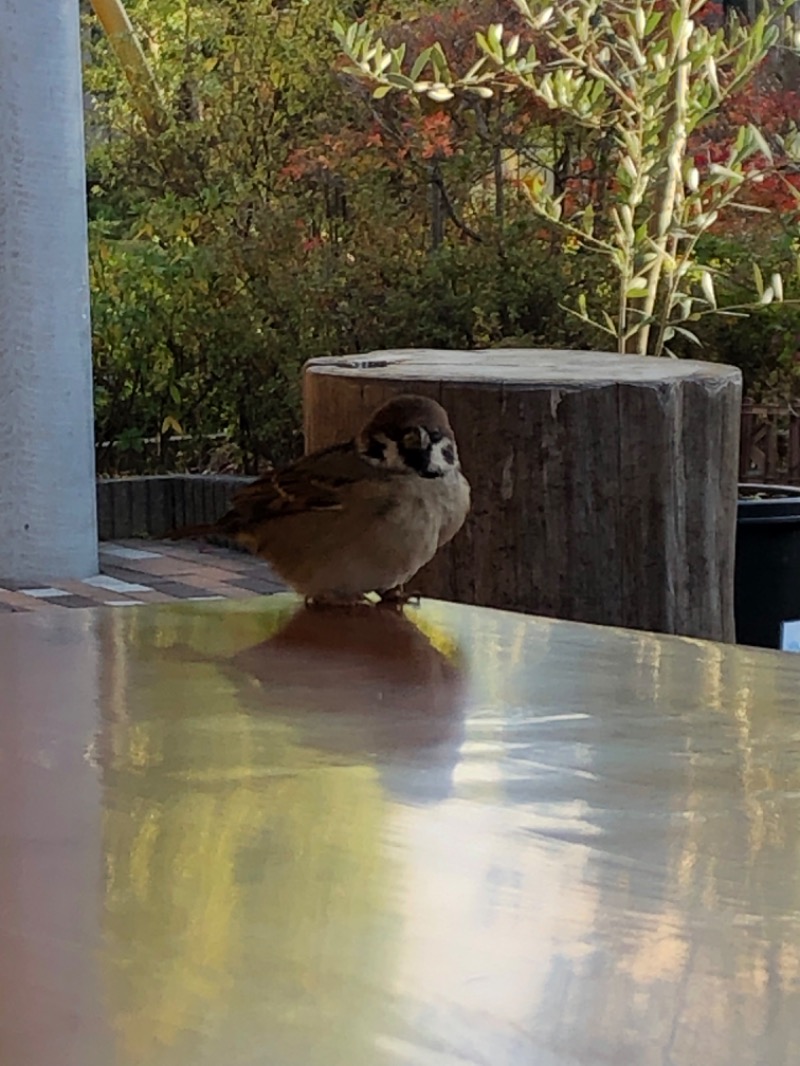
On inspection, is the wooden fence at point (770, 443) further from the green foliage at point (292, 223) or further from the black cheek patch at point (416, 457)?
the black cheek patch at point (416, 457)

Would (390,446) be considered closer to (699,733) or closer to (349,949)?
(699,733)

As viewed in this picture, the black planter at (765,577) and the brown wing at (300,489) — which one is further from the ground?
the brown wing at (300,489)

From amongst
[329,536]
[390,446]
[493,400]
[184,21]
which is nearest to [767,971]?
[329,536]

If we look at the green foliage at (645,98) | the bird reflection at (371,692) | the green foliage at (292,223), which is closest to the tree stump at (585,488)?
the bird reflection at (371,692)

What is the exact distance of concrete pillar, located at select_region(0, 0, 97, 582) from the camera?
4.81m

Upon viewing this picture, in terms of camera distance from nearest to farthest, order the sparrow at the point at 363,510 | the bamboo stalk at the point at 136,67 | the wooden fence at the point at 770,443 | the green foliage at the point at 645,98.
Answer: the sparrow at the point at 363,510 < the green foliage at the point at 645,98 < the wooden fence at the point at 770,443 < the bamboo stalk at the point at 136,67

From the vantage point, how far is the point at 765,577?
3.06m

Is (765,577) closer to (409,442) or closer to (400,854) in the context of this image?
(409,442)

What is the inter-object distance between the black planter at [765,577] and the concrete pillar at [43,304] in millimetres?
2505

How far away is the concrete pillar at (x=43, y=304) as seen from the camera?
15.8 ft

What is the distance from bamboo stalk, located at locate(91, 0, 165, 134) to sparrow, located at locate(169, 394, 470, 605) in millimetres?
4278

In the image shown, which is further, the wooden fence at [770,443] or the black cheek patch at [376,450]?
the wooden fence at [770,443]

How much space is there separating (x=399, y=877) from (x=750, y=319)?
4.53 meters

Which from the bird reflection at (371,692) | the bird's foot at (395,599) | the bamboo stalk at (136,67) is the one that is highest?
the bamboo stalk at (136,67)
